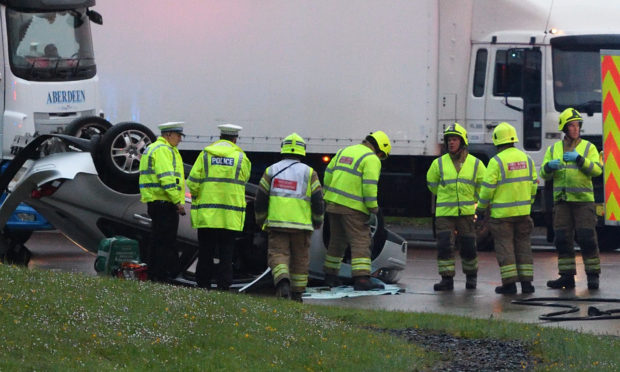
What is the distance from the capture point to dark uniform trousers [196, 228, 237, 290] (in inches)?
482

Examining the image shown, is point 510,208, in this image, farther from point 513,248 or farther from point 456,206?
point 456,206

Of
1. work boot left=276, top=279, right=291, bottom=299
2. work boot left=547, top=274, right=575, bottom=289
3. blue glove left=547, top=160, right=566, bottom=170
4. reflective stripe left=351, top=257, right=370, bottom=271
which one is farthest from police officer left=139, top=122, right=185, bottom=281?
work boot left=547, top=274, right=575, bottom=289

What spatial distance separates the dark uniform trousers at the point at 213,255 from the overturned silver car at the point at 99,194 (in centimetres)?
49

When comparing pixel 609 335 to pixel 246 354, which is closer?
pixel 246 354

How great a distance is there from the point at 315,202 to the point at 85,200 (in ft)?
7.50

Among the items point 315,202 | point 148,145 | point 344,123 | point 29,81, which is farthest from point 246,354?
point 344,123

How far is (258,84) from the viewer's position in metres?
19.6

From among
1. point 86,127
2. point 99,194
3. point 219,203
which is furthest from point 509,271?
point 86,127

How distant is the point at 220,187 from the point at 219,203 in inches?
6.4

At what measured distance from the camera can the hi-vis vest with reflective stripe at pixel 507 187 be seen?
1338 cm

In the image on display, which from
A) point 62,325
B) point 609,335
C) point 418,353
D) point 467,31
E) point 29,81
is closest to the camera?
point 62,325

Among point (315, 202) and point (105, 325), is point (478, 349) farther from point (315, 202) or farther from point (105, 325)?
point (315, 202)

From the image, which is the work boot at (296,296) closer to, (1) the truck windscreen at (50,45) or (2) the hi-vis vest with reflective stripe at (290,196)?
(2) the hi-vis vest with reflective stripe at (290,196)

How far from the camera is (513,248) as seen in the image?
13.5 meters
